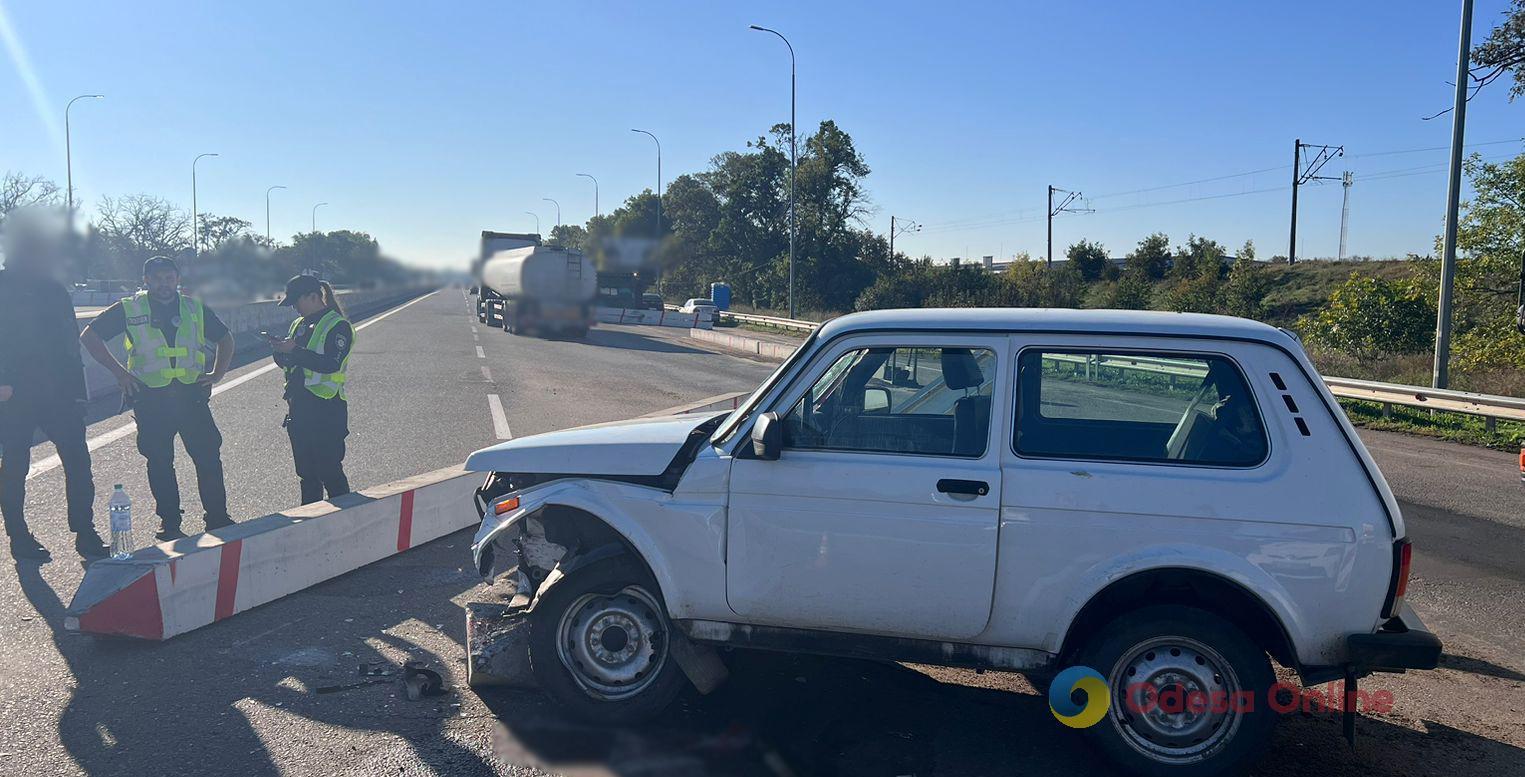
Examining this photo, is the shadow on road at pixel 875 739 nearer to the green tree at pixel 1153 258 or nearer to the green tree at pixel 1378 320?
the green tree at pixel 1378 320

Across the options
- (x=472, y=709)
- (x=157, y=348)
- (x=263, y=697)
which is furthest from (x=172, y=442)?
(x=472, y=709)

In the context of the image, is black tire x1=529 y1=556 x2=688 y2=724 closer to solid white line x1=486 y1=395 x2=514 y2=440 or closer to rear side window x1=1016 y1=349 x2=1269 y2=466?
rear side window x1=1016 y1=349 x2=1269 y2=466

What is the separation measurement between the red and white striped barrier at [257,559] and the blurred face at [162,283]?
6.35 ft

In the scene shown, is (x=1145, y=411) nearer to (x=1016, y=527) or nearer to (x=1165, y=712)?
(x=1016, y=527)

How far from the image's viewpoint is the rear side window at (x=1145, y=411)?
3.96 m

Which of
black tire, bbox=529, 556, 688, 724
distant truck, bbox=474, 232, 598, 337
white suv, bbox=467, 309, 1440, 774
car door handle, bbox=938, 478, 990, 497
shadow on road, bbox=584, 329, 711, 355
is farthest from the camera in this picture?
shadow on road, bbox=584, 329, 711, 355

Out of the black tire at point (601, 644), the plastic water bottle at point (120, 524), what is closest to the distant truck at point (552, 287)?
the plastic water bottle at point (120, 524)

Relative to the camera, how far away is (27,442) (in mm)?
6762

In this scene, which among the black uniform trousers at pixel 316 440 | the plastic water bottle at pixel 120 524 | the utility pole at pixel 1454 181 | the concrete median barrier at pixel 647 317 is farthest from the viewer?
the concrete median barrier at pixel 647 317

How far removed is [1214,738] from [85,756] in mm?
4214

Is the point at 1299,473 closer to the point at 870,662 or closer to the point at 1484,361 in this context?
the point at 870,662

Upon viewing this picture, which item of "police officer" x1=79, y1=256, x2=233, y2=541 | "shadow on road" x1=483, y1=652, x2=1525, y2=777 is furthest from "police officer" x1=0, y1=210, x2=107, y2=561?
"shadow on road" x1=483, y1=652, x2=1525, y2=777

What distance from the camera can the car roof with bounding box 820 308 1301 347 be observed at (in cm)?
404

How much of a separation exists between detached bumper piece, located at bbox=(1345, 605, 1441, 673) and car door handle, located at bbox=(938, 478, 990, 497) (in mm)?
1360
